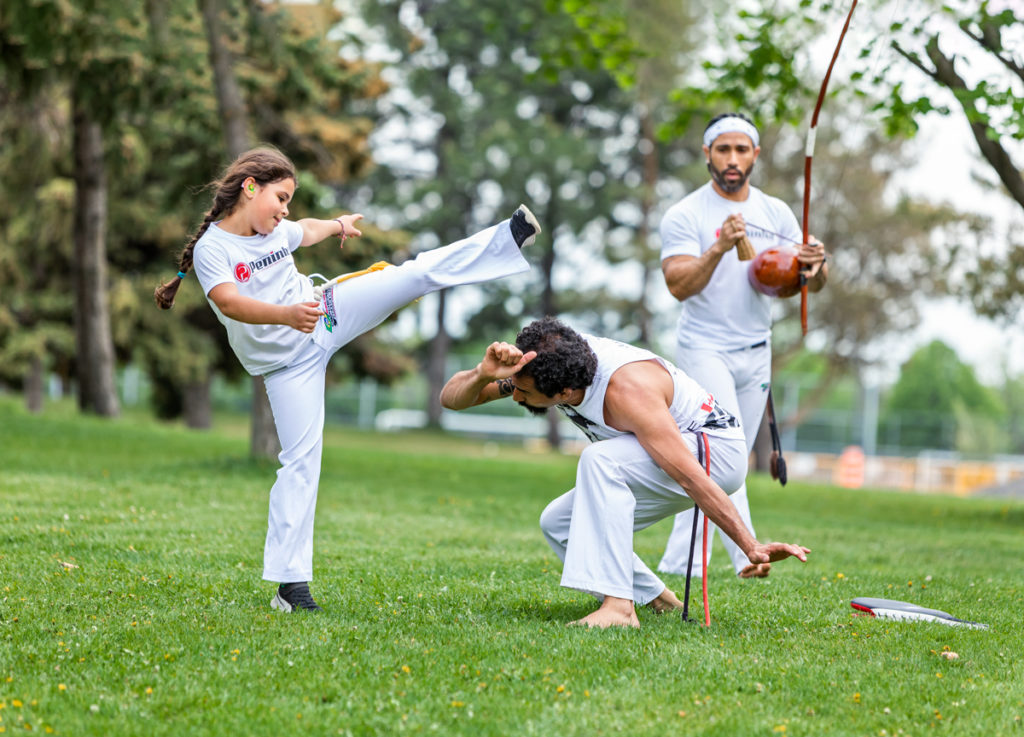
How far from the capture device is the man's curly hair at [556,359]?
437cm

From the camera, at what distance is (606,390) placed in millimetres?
4547

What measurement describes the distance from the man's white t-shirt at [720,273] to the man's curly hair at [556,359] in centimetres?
187

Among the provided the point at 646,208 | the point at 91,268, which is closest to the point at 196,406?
the point at 91,268

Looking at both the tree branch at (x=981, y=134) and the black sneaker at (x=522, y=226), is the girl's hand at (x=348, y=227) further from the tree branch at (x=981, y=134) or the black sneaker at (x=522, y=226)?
the tree branch at (x=981, y=134)

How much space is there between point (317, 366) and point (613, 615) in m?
1.67

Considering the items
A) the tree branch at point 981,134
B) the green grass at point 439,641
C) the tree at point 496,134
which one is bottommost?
the green grass at point 439,641

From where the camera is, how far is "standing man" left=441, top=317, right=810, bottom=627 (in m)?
4.39

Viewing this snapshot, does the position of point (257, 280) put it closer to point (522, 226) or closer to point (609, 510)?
point (522, 226)

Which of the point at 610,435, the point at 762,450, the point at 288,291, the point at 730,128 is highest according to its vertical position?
the point at 730,128

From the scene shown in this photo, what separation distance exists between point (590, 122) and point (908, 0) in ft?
85.4

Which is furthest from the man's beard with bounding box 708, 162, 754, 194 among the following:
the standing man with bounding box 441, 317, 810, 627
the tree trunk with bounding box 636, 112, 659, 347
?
the tree trunk with bounding box 636, 112, 659, 347

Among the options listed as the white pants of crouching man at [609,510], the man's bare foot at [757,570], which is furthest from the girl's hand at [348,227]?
the man's bare foot at [757,570]

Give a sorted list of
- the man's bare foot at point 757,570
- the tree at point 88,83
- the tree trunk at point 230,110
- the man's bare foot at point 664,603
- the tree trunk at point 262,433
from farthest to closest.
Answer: the tree at point 88,83 → the tree trunk at point 262,433 → the tree trunk at point 230,110 → the man's bare foot at point 664,603 → the man's bare foot at point 757,570

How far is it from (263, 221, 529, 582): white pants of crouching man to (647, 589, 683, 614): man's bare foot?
1.57 m
